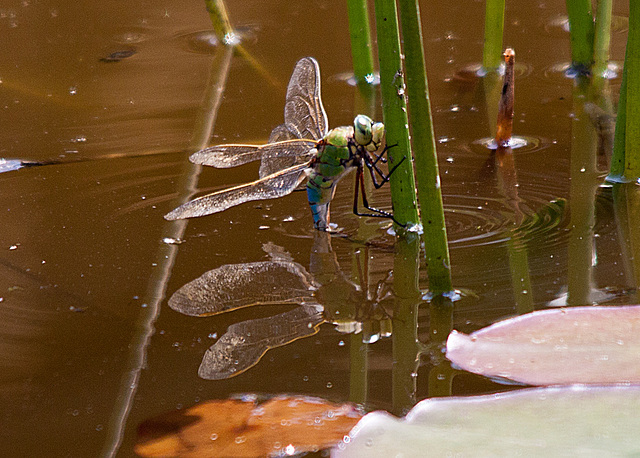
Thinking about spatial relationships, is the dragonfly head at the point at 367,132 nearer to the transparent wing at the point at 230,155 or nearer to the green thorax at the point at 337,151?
the green thorax at the point at 337,151

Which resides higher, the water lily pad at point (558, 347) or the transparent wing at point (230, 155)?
the transparent wing at point (230, 155)

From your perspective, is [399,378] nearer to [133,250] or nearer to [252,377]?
[252,377]

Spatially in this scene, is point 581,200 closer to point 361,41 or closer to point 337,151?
point 337,151

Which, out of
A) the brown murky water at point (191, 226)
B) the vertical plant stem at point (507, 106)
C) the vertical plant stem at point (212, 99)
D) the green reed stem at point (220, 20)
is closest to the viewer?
the brown murky water at point (191, 226)

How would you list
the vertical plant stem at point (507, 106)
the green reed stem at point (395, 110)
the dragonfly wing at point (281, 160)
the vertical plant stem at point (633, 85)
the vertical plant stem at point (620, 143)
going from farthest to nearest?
the vertical plant stem at point (507, 106), the dragonfly wing at point (281, 160), the vertical plant stem at point (620, 143), the vertical plant stem at point (633, 85), the green reed stem at point (395, 110)

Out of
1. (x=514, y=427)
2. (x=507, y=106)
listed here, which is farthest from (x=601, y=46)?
(x=514, y=427)

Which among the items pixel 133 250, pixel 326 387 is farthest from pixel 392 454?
pixel 133 250

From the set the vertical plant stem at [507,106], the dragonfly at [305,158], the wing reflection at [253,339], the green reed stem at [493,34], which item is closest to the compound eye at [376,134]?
the dragonfly at [305,158]
